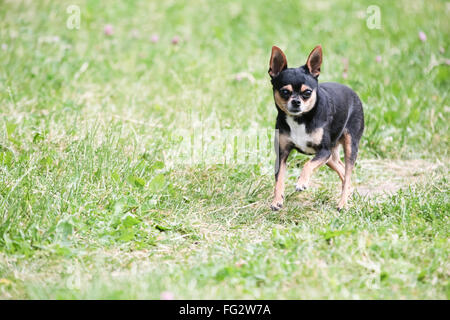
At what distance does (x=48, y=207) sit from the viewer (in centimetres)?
400

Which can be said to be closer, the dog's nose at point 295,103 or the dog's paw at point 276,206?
the dog's nose at point 295,103

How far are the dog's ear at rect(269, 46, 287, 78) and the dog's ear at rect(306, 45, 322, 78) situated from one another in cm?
17

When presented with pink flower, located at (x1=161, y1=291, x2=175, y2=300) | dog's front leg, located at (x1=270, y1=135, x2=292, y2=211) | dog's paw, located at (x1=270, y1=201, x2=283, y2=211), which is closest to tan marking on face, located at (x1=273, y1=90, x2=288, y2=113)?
dog's front leg, located at (x1=270, y1=135, x2=292, y2=211)

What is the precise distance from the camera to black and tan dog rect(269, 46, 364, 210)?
13.6ft

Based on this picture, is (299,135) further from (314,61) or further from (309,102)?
(314,61)

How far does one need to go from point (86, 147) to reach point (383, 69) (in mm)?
4190

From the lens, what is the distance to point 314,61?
4.31 meters

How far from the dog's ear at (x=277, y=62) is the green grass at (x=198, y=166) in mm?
1048

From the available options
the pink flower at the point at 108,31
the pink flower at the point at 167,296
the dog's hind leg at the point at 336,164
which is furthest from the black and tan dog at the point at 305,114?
the pink flower at the point at 108,31

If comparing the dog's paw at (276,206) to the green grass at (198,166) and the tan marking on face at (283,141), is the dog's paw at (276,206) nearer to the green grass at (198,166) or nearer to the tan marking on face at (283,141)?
the green grass at (198,166)

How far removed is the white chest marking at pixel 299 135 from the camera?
4297 millimetres

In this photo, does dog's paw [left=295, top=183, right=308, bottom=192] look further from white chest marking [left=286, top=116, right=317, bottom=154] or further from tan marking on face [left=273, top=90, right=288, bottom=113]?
tan marking on face [left=273, top=90, right=288, bottom=113]

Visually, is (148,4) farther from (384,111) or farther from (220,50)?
(384,111)
